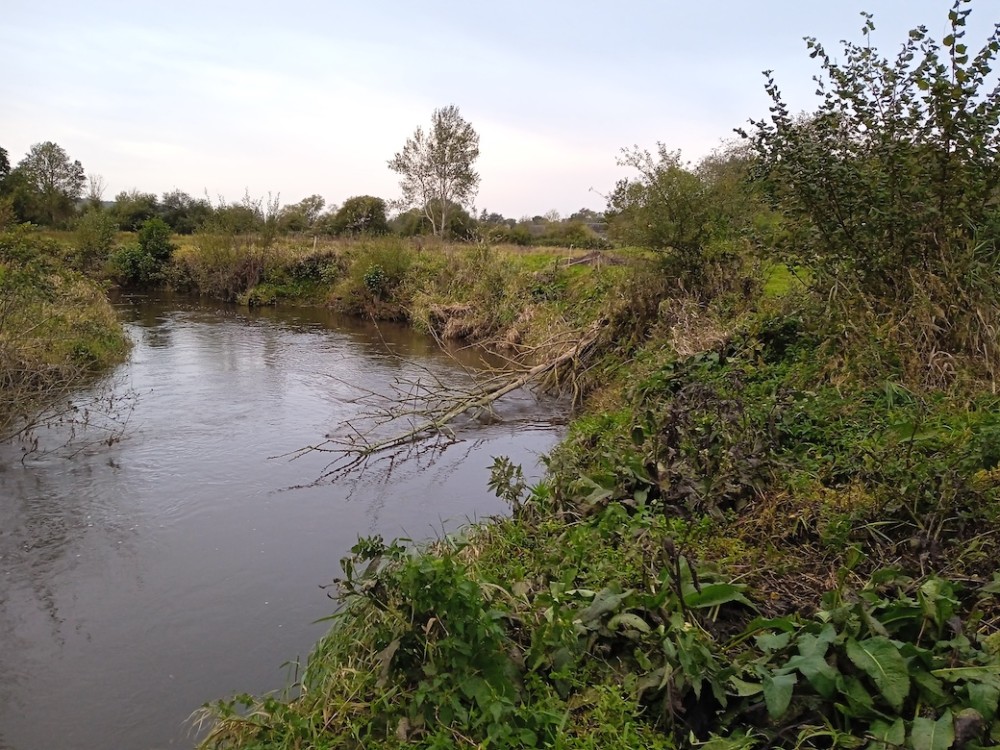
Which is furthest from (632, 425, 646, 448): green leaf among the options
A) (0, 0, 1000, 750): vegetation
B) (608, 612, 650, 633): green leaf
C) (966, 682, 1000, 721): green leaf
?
(966, 682, 1000, 721): green leaf

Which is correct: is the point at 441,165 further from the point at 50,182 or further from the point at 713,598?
the point at 713,598

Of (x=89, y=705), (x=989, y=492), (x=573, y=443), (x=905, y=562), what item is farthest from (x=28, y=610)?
(x=989, y=492)

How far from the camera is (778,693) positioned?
2.80 m

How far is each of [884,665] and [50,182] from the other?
47.3 meters

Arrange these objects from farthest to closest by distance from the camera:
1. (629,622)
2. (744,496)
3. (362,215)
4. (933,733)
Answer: (362,215)
(744,496)
(629,622)
(933,733)

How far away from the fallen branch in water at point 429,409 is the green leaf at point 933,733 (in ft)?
21.6

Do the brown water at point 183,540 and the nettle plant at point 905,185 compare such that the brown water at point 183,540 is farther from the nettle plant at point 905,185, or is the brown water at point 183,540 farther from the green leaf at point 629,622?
the nettle plant at point 905,185

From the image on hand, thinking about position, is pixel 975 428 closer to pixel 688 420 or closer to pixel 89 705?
pixel 688 420

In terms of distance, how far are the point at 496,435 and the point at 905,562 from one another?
6.50 metres

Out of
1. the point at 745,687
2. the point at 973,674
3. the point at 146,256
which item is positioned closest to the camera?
the point at 973,674

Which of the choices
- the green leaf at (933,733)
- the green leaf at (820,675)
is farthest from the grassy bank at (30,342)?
the green leaf at (933,733)

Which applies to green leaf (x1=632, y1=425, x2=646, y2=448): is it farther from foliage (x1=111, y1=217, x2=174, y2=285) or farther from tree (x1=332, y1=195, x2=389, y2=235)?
tree (x1=332, y1=195, x2=389, y2=235)

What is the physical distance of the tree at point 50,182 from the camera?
3497cm

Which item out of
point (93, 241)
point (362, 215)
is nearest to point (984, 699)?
point (93, 241)
